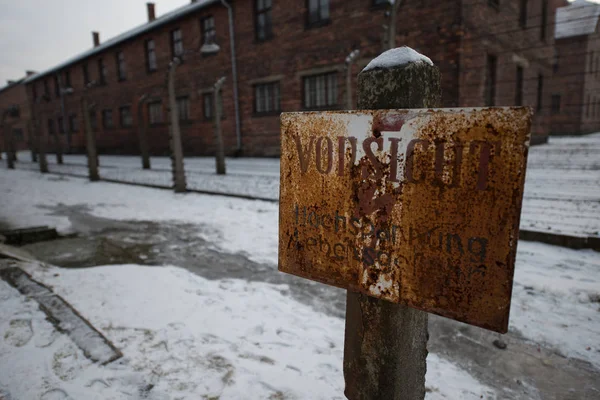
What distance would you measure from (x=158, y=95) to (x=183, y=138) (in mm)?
3037

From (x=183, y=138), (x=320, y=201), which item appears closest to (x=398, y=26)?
(x=320, y=201)

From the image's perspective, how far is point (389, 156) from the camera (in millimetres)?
976

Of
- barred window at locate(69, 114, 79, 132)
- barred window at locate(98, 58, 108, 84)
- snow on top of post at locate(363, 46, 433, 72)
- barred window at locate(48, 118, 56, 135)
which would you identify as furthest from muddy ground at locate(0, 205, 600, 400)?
barred window at locate(48, 118, 56, 135)

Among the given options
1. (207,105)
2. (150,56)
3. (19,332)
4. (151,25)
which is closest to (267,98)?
(207,105)

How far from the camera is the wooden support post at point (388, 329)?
3.45 ft

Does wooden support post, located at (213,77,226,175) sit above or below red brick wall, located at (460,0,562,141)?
below

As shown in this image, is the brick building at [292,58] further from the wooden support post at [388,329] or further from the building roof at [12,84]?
the building roof at [12,84]

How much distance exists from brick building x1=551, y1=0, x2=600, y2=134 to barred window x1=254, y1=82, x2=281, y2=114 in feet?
45.8

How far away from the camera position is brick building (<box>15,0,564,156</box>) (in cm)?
907

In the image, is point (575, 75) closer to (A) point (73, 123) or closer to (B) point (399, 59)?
(B) point (399, 59)

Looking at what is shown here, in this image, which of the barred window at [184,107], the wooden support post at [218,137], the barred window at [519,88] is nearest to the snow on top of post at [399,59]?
the wooden support post at [218,137]

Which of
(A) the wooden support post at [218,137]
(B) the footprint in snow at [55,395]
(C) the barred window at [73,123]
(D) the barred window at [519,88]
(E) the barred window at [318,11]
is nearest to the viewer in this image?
(B) the footprint in snow at [55,395]

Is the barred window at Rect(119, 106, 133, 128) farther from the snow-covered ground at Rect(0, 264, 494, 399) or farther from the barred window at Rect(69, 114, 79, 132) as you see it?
the snow-covered ground at Rect(0, 264, 494, 399)

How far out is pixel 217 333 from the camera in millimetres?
2506
